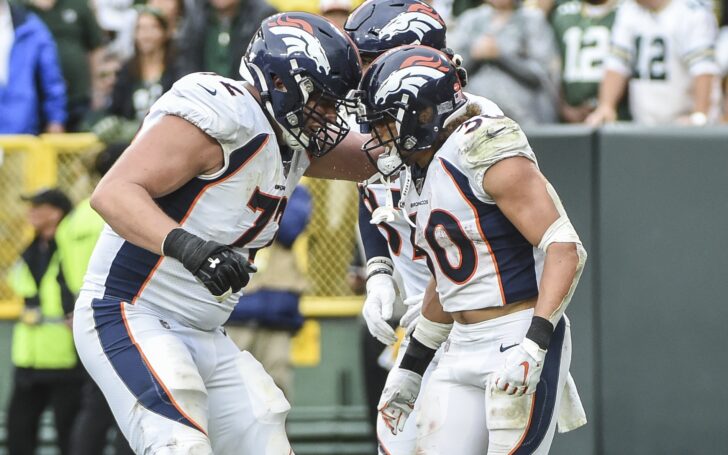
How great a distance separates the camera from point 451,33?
8906 millimetres

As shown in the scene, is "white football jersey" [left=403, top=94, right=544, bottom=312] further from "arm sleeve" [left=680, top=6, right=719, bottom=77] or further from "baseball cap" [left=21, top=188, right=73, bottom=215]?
"baseball cap" [left=21, top=188, right=73, bottom=215]

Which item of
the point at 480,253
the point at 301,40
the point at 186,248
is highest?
the point at 301,40

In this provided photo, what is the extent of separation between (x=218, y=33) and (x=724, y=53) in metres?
2.99

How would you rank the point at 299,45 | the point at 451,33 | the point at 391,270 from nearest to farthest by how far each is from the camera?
the point at 299,45 < the point at 391,270 < the point at 451,33

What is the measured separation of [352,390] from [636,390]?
2385mm

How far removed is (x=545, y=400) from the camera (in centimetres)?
473

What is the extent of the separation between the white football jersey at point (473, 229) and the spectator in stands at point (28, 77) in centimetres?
502

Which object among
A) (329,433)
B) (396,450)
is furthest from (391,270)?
(329,433)

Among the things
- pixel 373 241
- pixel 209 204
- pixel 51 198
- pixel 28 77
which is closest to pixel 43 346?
pixel 51 198

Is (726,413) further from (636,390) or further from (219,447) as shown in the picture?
(219,447)

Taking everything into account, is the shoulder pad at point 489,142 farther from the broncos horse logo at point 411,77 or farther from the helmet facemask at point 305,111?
the helmet facemask at point 305,111

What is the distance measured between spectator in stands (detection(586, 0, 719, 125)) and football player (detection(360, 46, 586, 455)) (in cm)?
318

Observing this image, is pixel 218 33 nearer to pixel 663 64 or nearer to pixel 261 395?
pixel 663 64

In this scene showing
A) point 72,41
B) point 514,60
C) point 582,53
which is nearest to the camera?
point 514,60
